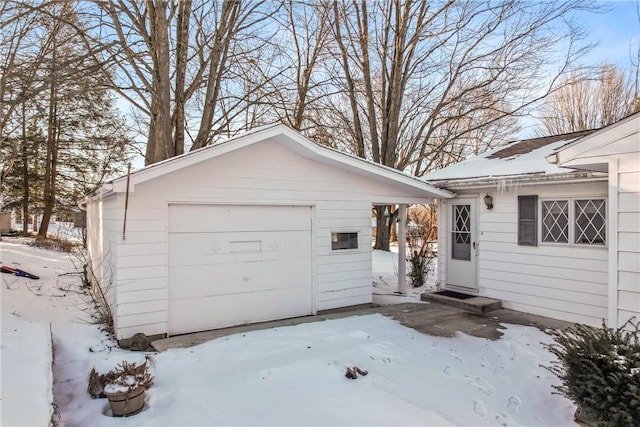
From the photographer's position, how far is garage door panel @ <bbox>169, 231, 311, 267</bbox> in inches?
227

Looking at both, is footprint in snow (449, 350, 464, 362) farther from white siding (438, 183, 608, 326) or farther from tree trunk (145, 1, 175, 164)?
tree trunk (145, 1, 175, 164)

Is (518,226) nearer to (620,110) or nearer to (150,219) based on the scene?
(150,219)

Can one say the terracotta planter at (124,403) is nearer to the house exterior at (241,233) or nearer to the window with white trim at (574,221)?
the house exterior at (241,233)

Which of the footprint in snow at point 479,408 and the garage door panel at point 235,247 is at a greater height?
the garage door panel at point 235,247

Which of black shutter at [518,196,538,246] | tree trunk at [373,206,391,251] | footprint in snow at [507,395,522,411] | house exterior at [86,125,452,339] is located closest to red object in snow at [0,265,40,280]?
house exterior at [86,125,452,339]

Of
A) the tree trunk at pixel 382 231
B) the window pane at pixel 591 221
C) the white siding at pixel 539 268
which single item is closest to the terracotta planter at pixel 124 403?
the white siding at pixel 539 268

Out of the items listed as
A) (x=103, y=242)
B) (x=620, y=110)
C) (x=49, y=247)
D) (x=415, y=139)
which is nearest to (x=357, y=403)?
(x=103, y=242)

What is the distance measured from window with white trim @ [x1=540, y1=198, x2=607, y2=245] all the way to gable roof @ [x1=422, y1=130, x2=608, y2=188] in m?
0.56

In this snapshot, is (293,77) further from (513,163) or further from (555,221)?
(555,221)

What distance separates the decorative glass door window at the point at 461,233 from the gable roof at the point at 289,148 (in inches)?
17.6

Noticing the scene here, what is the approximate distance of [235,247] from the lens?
20.3ft

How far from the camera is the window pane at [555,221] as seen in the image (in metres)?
6.44

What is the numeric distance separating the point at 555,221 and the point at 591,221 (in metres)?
0.53

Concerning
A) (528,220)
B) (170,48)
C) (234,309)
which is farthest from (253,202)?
(170,48)
